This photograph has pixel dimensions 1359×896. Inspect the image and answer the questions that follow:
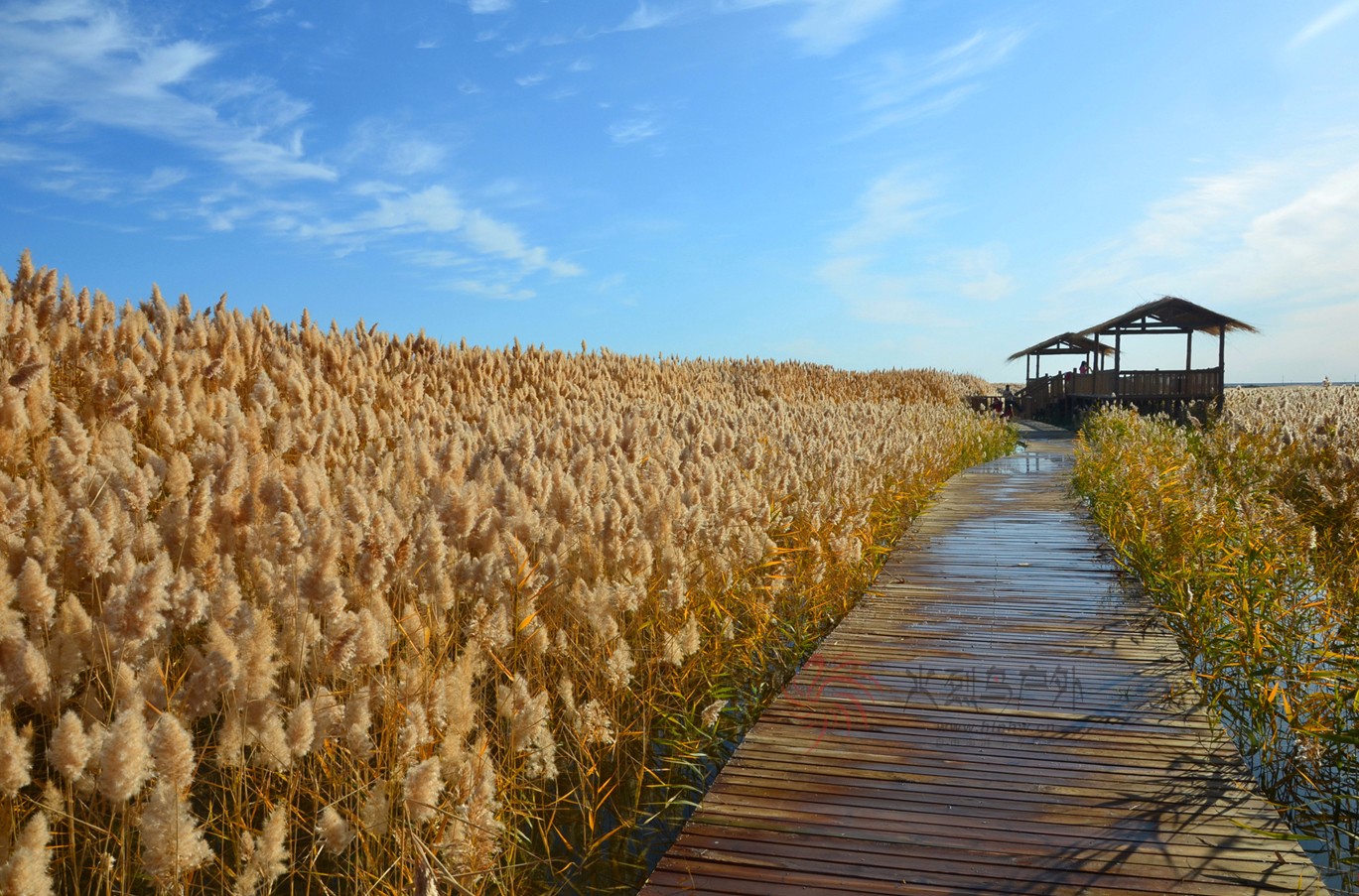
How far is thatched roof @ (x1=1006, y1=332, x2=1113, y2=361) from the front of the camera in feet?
103

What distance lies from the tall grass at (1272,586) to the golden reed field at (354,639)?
1.88m

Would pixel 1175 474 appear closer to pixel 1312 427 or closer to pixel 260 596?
pixel 1312 427

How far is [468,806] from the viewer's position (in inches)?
85.4

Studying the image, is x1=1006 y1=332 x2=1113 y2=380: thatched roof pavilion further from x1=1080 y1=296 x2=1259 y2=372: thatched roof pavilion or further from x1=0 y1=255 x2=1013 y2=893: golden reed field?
x1=0 y1=255 x2=1013 y2=893: golden reed field

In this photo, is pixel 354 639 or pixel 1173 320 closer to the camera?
pixel 354 639

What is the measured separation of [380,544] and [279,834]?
82 centimetres

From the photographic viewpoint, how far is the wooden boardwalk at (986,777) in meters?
Result: 2.57

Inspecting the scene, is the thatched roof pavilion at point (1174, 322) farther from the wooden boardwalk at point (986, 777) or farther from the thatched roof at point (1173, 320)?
the wooden boardwalk at point (986, 777)

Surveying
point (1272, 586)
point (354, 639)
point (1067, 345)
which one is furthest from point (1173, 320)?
point (354, 639)

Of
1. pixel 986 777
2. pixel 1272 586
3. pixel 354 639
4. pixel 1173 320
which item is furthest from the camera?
pixel 1173 320

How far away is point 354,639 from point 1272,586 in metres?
5.05

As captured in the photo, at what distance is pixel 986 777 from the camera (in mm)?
3131

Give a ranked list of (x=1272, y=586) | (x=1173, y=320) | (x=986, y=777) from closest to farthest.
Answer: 1. (x=986, y=777)
2. (x=1272, y=586)
3. (x=1173, y=320)

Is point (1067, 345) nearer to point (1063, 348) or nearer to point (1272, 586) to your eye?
point (1063, 348)
